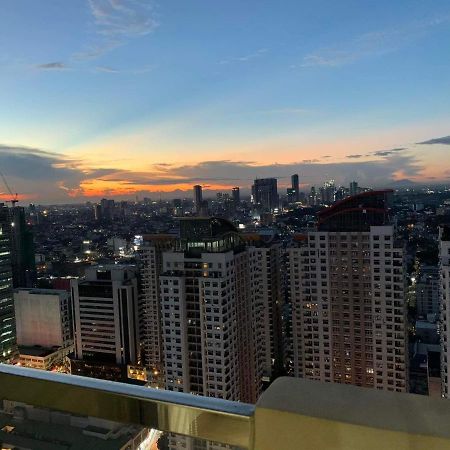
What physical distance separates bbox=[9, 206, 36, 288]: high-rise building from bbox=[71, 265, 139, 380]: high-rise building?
25.8 ft

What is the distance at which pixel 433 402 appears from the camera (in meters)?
0.47

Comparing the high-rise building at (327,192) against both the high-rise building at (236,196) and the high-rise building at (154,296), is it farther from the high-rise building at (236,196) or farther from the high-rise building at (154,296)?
the high-rise building at (154,296)

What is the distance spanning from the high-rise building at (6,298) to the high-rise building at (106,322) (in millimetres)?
2305

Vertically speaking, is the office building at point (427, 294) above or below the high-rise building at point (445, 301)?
below

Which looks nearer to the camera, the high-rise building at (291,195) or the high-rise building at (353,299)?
the high-rise building at (353,299)

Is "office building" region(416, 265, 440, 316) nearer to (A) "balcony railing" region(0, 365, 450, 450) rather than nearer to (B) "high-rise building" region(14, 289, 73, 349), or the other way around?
(B) "high-rise building" region(14, 289, 73, 349)

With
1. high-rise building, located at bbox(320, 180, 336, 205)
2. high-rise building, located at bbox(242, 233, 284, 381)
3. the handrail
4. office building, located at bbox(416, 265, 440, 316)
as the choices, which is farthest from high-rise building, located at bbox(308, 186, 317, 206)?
the handrail

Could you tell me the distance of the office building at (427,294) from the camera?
50.8 feet

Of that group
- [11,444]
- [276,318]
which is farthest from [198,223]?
[11,444]

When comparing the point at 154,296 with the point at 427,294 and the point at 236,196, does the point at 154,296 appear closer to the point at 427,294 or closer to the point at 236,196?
the point at 427,294

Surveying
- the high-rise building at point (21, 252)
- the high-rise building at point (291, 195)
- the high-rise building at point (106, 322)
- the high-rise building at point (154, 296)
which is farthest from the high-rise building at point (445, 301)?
the high-rise building at point (291, 195)

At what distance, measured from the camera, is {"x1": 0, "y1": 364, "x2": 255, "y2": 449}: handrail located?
1.73ft

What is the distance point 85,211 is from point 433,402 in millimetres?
40466

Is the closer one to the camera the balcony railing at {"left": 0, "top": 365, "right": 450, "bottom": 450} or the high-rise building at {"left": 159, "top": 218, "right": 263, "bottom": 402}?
the balcony railing at {"left": 0, "top": 365, "right": 450, "bottom": 450}
